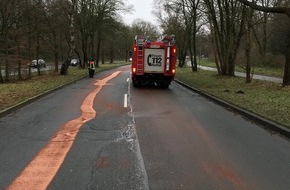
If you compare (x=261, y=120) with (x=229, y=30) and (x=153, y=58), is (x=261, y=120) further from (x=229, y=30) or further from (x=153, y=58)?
(x=229, y=30)

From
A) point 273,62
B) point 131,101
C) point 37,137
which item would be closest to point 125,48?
point 273,62

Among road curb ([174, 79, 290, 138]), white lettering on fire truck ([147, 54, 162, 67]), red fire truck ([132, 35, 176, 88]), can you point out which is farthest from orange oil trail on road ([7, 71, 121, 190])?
white lettering on fire truck ([147, 54, 162, 67])

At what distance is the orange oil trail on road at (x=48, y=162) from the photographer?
6.03 meters

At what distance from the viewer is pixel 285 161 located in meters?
7.47

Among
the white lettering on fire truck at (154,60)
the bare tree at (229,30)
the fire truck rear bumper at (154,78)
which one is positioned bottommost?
the fire truck rear bumper at (154,78)

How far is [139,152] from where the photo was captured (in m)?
7.97

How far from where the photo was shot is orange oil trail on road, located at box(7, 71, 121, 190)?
237 inches

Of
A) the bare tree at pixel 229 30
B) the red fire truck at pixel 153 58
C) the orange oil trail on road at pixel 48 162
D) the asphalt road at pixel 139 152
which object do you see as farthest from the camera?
the bare tree at pixel 229 30

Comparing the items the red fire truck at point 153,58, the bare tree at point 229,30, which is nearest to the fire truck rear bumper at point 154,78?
the red fire truck at point 153,58

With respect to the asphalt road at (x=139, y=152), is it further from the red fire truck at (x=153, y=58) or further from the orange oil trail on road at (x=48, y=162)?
the red fire truck at (x=153, y=58)

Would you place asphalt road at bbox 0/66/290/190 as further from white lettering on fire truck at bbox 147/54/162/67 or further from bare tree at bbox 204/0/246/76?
bare tree at bbox 204/0/246/76

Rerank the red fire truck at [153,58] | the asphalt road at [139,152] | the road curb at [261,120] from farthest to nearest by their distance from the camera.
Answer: the red fire truck at [153,58] < the road curb at [261,120] < the asphalt road at [139,152]

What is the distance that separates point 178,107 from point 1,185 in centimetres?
994

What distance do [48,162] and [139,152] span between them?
1.68 m
